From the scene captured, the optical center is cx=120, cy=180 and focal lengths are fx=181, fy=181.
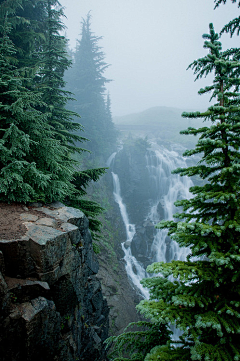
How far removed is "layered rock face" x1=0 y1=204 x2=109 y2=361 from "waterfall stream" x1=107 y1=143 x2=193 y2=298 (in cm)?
1370

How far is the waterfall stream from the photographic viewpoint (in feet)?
67.6

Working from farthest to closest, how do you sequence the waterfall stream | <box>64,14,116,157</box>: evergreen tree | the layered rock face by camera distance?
<box>64,14,116,157</box>: evergreen tree
the waterfall stream
the layered rock face

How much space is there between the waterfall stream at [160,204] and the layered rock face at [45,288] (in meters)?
13.7

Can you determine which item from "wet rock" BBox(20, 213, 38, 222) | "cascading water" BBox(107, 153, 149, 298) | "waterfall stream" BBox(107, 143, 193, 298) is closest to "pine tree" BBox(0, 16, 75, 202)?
"wet rock" BBox(20, 213, 38, 222)

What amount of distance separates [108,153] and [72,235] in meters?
25.1

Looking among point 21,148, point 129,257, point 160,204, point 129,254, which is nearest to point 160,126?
point 160,204

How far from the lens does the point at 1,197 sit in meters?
5.74

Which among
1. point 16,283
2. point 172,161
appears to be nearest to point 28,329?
point 16,283

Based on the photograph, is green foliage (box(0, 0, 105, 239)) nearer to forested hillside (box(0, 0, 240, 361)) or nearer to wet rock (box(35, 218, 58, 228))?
forested hillside (box(0, 0, 240, 361))

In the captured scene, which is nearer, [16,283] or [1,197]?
[16,283]

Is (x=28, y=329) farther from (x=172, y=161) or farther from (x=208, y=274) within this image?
(x=172, y=161)

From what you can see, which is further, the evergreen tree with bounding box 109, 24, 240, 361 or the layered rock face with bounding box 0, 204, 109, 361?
the layered rock face with bounding box 0, 204, 109, 361

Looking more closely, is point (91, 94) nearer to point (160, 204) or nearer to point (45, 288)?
point (160, 204)

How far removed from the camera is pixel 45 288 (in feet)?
15.4
